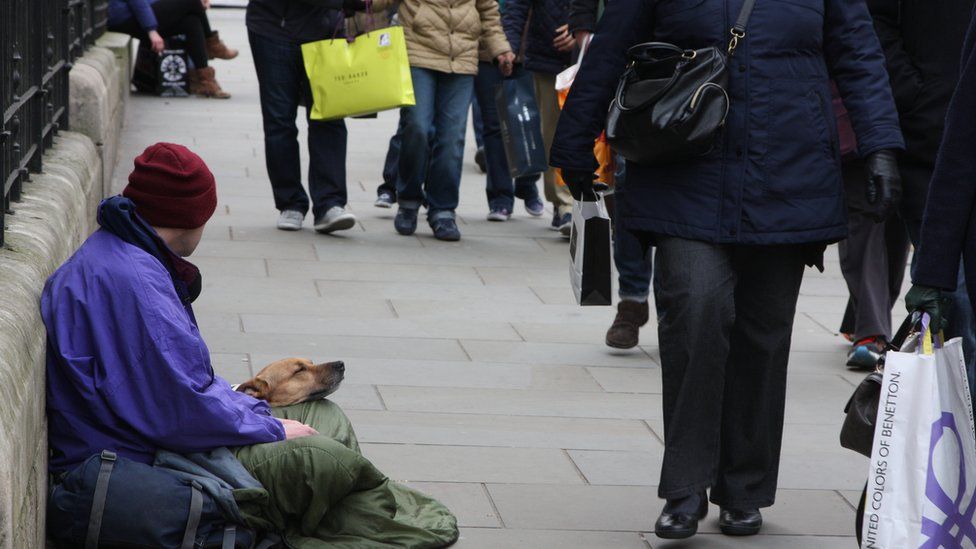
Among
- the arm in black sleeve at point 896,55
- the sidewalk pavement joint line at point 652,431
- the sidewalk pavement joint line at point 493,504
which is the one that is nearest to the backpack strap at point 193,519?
the sidewalk pavement joint line at point 493,504

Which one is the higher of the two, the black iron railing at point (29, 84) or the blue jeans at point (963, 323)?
the black iron railing at point (29, 84)

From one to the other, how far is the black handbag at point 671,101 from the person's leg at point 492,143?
5.01m

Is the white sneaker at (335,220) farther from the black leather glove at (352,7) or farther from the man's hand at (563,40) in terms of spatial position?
the man's hand at (563,40)

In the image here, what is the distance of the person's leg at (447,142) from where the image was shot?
8.41 m

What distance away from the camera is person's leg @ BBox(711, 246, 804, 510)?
13.4ft

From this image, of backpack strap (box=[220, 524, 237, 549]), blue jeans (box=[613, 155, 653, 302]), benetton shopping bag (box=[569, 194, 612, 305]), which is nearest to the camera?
backpack strap (box=[220, 524, 237, 549])

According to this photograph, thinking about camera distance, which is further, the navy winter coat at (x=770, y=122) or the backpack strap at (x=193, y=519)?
the navy winter coat at (x=770, y=122)

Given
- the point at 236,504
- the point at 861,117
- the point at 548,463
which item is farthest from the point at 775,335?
the point at 236,504

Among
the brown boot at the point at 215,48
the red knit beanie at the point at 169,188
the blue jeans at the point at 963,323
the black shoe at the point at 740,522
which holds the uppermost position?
the red knit beanie at the point at 169,188

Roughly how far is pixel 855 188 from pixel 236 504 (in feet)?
10.4

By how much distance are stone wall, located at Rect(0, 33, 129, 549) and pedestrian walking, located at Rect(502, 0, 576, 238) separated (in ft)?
10.4

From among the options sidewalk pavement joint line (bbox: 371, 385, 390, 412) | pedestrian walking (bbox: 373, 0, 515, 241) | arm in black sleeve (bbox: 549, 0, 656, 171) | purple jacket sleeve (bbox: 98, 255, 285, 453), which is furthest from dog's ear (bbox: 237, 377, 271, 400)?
pedestrian walking (bbox: 373, 0, 515, 241)

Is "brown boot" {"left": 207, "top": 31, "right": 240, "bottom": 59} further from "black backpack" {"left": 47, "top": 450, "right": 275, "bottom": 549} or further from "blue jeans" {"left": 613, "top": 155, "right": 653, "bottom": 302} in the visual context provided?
"black backpack" {"left": 47, "top": 450, "right": 275, "bottom": 549}

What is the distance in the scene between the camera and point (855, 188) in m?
5.85
